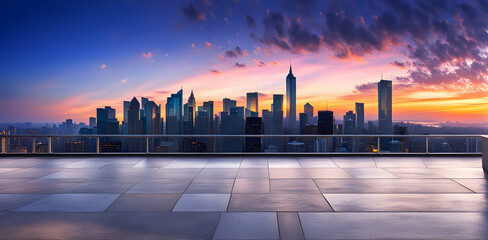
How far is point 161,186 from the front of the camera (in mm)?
8969

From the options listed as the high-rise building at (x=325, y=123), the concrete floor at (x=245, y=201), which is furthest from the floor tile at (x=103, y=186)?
the high-rise building at (x=325, y=123)

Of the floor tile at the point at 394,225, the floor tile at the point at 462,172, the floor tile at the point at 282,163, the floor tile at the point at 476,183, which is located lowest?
the floor tile at the point at 394,225

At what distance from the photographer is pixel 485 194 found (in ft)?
26.0

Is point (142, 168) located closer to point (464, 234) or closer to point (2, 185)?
point (2, 185)

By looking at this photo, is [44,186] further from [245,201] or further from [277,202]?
[277,202]

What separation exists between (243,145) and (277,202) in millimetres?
8680

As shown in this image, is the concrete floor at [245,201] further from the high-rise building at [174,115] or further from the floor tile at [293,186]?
the high-rise building at [174,115]

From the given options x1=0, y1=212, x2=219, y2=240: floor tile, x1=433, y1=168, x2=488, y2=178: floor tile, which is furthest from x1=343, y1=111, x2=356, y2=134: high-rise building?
x1=0, y1=212, x2=219, y2=240: floor tile

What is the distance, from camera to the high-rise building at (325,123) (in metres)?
29.5

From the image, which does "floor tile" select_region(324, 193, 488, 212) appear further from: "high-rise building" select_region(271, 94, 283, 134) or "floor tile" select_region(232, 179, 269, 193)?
"high-rise building" select_region(271, 94, 283, 134)

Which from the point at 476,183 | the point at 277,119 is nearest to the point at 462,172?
the point at 476,183

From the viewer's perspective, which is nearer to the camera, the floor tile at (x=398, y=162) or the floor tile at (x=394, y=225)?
the floor tile at (x=394, y=225)

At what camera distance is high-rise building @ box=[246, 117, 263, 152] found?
51.4 feet

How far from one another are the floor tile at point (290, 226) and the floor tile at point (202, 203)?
1.17m
